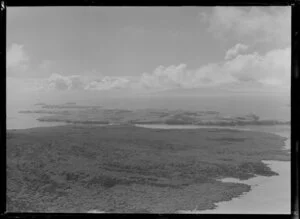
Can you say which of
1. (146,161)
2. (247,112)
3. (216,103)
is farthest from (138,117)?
(247,112)

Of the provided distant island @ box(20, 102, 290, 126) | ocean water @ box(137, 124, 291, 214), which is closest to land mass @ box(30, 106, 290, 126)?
distant island @ box(20, 102, 290, 126)

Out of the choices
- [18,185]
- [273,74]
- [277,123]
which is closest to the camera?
[273,74]

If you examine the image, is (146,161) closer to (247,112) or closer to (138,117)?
(138,117)

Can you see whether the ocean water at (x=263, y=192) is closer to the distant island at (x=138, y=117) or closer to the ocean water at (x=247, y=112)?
the ocean water at (x=247, y=112)

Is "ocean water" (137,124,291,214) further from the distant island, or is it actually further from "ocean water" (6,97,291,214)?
the distant island

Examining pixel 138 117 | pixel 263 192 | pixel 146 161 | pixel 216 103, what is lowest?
pixel 263 192

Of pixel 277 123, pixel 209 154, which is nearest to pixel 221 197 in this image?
pixel 209 154

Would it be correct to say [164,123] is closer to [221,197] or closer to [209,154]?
[209,154]

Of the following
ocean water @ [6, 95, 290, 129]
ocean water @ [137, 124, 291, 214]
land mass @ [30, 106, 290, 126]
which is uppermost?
ocean water @ [6, 95, 290, 129]
